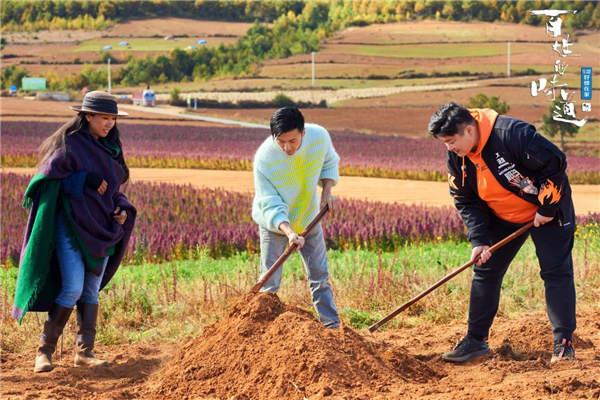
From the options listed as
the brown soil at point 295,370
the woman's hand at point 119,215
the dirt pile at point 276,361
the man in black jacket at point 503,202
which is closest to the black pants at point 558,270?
the man in black jacket at point 503,202

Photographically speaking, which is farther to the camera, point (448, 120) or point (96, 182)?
point (96, 182)

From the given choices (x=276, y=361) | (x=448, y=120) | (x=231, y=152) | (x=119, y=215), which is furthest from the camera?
(x=231, y=152)

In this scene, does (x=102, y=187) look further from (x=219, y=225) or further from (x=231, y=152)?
(x=231, y=152)

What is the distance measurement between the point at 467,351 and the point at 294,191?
1.45 m

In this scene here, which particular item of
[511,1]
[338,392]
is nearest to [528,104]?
[511,1]

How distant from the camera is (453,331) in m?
7.91

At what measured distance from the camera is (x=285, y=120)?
22.1 feet

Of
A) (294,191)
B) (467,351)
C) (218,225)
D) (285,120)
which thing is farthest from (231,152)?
(285,120)

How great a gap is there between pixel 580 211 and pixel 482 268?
12.2 metres

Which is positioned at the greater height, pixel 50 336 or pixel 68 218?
pixel 68 218

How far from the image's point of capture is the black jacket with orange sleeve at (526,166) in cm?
644

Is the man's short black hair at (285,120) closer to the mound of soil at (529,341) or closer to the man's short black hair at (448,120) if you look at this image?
the man's short black hair at (448,120)

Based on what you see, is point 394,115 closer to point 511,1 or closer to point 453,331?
point 511,1

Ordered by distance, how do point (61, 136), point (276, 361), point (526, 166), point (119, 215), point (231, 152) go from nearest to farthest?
point (276, 361), point (526, 166), point (61, 136), point (119, 215), point (231, 152)
